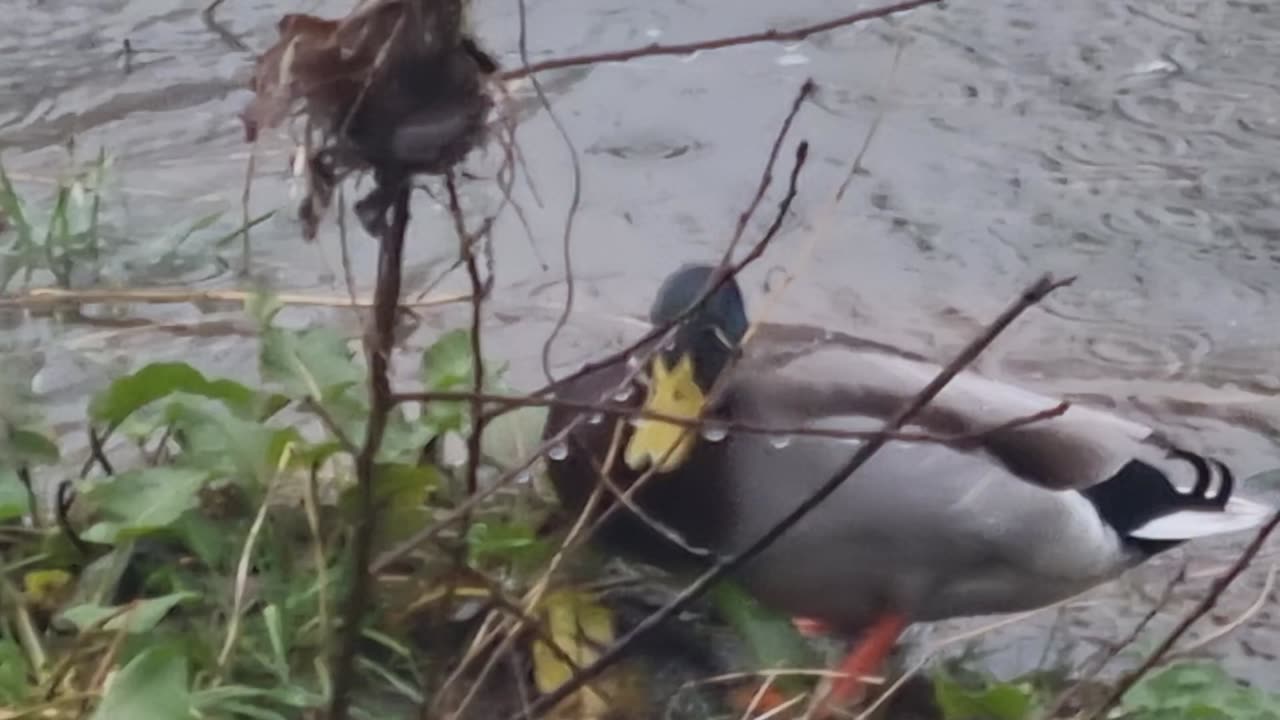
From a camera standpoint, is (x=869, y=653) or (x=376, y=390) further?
(x=869, y=653)

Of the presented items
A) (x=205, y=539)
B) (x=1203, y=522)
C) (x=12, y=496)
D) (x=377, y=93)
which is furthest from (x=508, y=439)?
(x=377, y=93)

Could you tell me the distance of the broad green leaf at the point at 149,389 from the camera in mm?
1451

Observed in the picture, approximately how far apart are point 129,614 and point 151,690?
0.15m

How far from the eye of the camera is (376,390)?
3.07 ft

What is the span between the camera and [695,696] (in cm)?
154

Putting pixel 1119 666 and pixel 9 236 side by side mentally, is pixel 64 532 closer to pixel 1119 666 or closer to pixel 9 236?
pixel 9 236

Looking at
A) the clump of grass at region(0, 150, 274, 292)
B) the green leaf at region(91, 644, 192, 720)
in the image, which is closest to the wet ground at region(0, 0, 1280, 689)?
the clump of grass at region(0, 150, 274, 292)

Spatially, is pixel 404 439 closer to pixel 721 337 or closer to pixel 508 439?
pixel 508 439

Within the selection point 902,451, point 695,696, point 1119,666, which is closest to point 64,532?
point 695,696

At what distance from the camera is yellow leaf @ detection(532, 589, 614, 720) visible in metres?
1.46

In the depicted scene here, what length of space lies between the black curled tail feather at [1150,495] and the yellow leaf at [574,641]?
1.66 ft

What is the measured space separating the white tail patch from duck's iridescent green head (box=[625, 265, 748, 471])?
43 centimetres

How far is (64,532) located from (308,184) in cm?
72

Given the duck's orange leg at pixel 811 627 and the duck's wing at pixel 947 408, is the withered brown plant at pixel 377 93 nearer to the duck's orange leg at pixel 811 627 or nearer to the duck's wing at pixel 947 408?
the duck's wing at pixel 947 408
